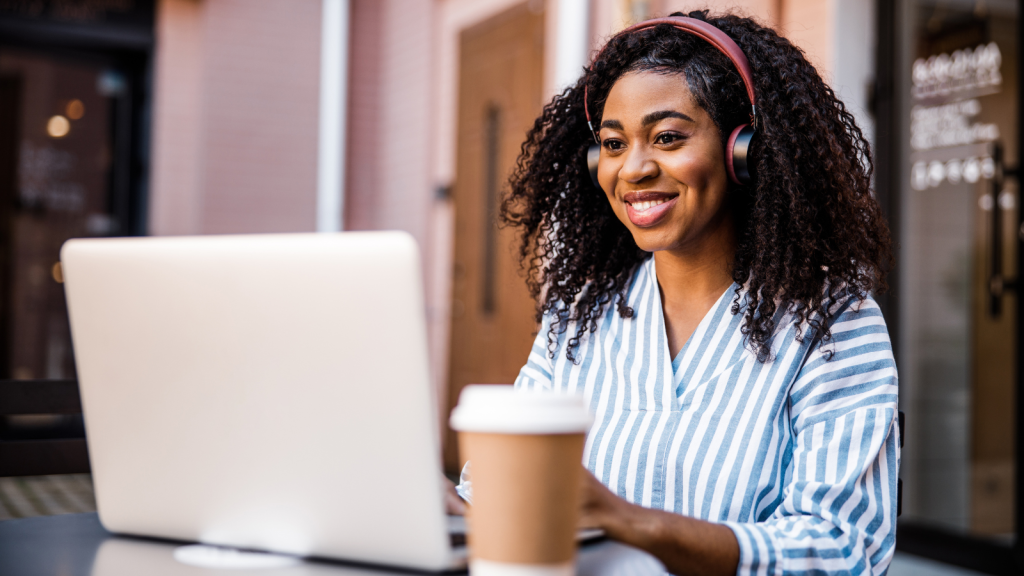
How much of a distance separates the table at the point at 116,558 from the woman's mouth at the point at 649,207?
1.78 ft

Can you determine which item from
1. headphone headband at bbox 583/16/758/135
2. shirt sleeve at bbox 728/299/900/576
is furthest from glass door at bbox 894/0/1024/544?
shirt sleeve at bbox 728/299/900/576

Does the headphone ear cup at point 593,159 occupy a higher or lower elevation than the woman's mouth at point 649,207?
A: higher

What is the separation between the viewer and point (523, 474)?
615 mm

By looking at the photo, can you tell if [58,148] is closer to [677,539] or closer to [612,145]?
[612,145]

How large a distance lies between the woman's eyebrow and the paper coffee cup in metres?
0.71

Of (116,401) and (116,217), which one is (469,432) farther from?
(116,217)

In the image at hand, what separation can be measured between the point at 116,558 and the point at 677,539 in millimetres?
543

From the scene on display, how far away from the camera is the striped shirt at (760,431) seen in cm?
97

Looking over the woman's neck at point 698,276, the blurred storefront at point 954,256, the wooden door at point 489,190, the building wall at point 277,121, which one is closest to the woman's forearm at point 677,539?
the woman's neck at point 698,276

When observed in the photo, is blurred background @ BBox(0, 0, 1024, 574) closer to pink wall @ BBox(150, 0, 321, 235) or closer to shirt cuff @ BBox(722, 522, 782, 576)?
pink wall @ BBox(150, 0, 321, 235)

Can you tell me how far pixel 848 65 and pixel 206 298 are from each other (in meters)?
2.94

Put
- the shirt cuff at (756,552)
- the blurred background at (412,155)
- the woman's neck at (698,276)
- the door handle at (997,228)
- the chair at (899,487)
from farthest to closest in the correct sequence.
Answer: the blurred background at (412,155), the door handle at (997,228), the woman's neck at (698,276), the chair at (899,487), the shirt cuff at (756,552)

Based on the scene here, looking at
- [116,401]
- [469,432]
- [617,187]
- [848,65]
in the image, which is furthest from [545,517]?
[848,65]

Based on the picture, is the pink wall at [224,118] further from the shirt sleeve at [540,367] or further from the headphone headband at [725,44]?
the headphone headband at [725,44]
